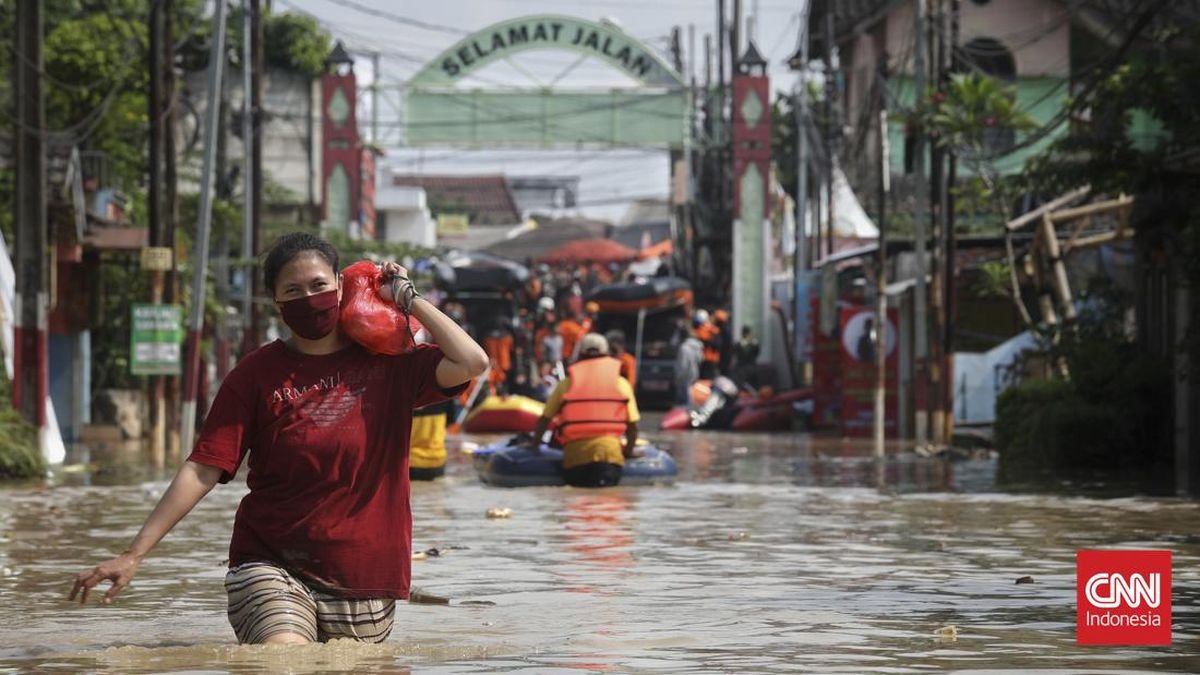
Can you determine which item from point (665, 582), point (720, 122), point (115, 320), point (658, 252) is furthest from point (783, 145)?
point (665, 582)

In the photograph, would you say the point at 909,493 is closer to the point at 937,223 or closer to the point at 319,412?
the point at 937,223

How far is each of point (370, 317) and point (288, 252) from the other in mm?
390

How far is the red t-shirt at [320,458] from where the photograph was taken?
7742 millimetres

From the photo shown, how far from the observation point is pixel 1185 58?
22422 mm

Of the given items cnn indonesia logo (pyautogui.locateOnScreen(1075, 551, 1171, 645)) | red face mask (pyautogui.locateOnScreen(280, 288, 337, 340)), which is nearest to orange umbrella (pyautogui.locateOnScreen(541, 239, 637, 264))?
cnn indonesia logo (pyautogui.locateOnScreen(1075, 551, 1171, 645))

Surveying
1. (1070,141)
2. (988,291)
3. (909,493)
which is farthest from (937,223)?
(909,493)

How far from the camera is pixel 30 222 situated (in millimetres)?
25172

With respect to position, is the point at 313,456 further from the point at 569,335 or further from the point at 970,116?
the point at 569,335

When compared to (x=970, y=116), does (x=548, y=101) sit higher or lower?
higher

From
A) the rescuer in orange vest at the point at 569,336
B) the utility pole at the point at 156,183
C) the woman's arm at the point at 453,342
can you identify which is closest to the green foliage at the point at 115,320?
the utility pole at the point at 156,183

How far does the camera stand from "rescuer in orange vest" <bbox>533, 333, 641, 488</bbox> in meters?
21.2

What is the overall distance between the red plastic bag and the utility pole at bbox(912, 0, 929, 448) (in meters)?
22.9

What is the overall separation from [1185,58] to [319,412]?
16.5 metres

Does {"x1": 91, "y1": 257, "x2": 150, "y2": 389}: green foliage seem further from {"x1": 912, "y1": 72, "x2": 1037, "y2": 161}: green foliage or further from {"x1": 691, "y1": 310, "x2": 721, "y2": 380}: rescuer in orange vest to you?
{"x1": 691, "y1": 310, "x2": 721, "y2": 380}: rescuer in orange vest
